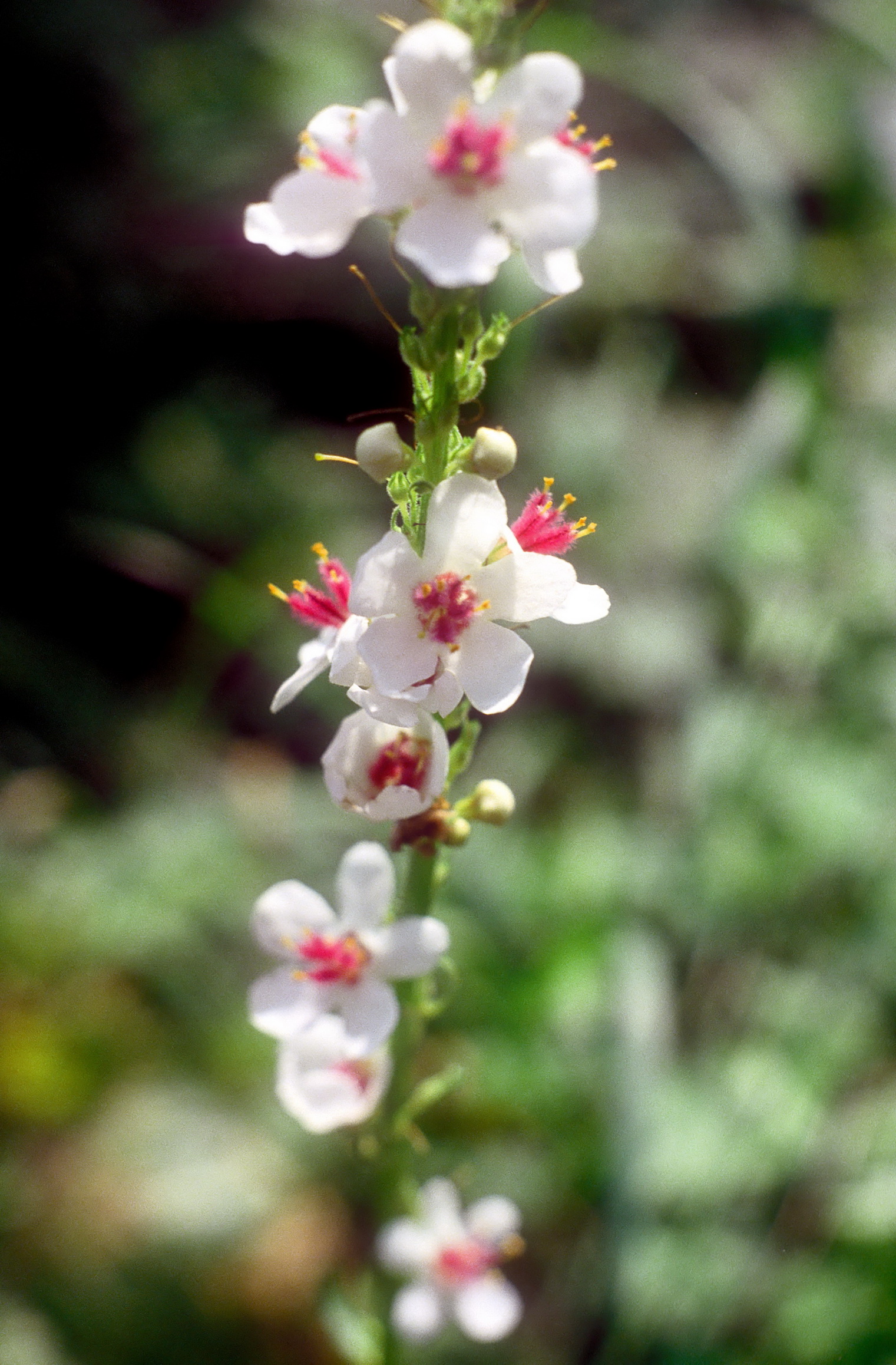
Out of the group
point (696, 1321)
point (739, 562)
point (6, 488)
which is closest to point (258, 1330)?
point (696, 1321)

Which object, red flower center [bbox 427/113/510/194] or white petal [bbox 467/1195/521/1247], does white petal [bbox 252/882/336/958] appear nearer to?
white petal [bbox 467/1195/521/1247]

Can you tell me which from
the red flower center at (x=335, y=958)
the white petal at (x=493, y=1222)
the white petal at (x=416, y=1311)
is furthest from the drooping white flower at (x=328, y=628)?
the white petal at (x=493, y=1222)

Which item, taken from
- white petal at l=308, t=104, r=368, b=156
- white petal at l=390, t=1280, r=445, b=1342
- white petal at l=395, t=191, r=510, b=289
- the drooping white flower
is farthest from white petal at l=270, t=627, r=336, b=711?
white petal at l=390, t=1280, r=445, b=1342

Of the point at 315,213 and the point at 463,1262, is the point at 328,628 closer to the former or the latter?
the point at 315,213

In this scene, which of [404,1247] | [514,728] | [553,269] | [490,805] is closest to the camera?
[553,269]

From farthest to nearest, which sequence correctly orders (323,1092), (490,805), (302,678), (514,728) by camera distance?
1. (514,728)
2. (323,1092)
3. (490,805)
4. (302,678)

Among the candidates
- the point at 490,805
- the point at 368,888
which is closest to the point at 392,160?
the point at 490,805
